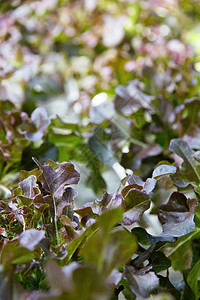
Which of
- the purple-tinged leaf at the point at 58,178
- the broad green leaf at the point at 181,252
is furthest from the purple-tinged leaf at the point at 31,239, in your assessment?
the broad green leaf at the point at 181,252

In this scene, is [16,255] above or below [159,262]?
above

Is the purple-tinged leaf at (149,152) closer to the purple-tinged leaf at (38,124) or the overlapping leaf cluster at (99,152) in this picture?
the overlapping leaf cluster at (99,152)

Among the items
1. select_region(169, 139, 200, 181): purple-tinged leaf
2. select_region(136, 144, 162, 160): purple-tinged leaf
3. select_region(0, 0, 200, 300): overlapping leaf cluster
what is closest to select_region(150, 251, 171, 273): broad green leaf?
select_region(0, 0, 200, 300): overlapping leaf cluster

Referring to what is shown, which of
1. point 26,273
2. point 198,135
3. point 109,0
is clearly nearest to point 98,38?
point 109,0

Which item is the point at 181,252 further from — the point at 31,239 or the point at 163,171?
the point at 31,239

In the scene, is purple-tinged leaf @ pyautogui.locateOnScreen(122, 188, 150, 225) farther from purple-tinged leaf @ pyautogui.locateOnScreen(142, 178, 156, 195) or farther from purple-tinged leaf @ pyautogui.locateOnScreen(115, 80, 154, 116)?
purple-tinged leaf @ pyautogui.locateOnScreen(115, 80, 154, 116)

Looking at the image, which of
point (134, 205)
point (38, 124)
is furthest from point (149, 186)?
point (38, 124)
